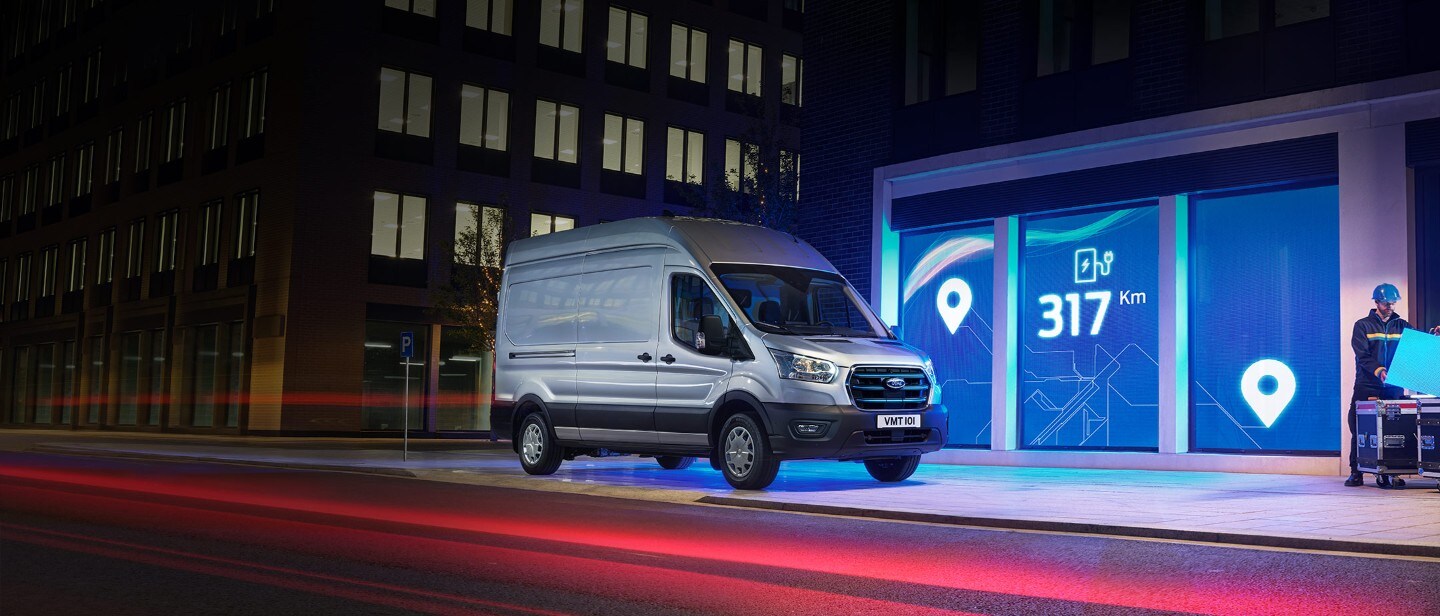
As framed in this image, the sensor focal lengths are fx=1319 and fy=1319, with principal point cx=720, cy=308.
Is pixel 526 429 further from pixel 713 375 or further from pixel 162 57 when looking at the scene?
pixel 162 57

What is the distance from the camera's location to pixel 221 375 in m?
39.0

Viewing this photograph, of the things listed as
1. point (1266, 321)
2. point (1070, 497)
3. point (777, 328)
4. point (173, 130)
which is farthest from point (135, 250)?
point (1070, 497)

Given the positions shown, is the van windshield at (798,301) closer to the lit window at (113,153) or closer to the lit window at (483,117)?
the lit window at (483,117)

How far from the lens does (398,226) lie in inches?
1505

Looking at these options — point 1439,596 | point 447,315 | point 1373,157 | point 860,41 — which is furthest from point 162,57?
point 1439,596

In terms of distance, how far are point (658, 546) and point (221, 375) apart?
3318 centimetres

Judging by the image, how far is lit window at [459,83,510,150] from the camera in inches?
1561

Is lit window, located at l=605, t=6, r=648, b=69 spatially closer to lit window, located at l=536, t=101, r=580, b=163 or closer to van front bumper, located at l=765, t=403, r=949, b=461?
→ lit window, located at l=536, t=101, r=580, b=163

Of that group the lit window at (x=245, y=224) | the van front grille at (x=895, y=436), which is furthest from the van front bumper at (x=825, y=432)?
the lit window at (x=245, y=224)

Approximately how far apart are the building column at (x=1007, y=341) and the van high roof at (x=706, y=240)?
5.23 m

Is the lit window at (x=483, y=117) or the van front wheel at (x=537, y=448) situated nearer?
the van front wheel at (x=537, y=448)

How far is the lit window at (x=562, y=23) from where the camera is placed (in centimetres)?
4134

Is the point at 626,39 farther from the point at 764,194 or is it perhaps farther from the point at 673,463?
the point at 673,463

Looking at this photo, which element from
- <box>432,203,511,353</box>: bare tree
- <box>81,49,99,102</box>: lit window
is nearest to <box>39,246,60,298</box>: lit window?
<box>81,49,99,102</box>: lit window
